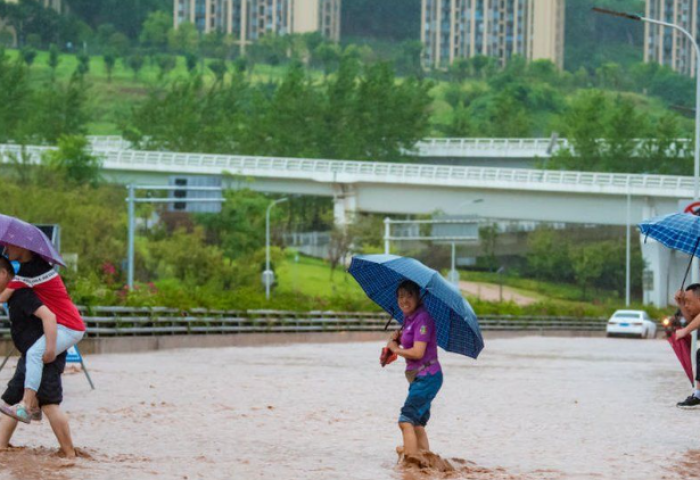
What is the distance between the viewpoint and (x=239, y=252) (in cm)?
8262

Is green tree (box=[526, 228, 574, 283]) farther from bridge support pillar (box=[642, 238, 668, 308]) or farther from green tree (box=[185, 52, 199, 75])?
green tree (box=[185, 52, 199, 75])

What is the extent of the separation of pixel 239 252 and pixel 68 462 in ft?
234

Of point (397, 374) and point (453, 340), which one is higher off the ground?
point (453, 340)

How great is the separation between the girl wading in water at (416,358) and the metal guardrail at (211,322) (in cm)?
1687

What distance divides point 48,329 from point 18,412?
22.6 inches

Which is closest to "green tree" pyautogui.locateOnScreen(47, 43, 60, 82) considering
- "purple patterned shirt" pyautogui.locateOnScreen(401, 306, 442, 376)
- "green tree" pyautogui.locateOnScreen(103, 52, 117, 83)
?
"green tree" pyautogui.locateOnScreen(103, 52, 117, 83)

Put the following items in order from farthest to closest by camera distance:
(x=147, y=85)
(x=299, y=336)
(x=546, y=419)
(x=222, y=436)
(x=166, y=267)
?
(x=147, y=85)
(x=166, y=267)
(x=299, y=336)
(x=546, y=419)
(x=222, y=436)

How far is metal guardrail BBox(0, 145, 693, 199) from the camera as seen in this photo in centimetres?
8225

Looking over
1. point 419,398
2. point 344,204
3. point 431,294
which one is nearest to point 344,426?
point 419,398

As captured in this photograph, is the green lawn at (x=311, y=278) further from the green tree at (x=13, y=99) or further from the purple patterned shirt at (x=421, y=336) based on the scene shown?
the purple patterned shirt at (x=421, y=336)

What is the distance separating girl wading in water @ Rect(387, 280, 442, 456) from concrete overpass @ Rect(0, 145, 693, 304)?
6692cm

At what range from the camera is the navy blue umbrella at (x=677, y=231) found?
15.2 meters

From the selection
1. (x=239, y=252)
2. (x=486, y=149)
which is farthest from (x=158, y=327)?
(x=486, y=149)

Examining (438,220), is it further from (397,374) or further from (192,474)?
(192,474)
